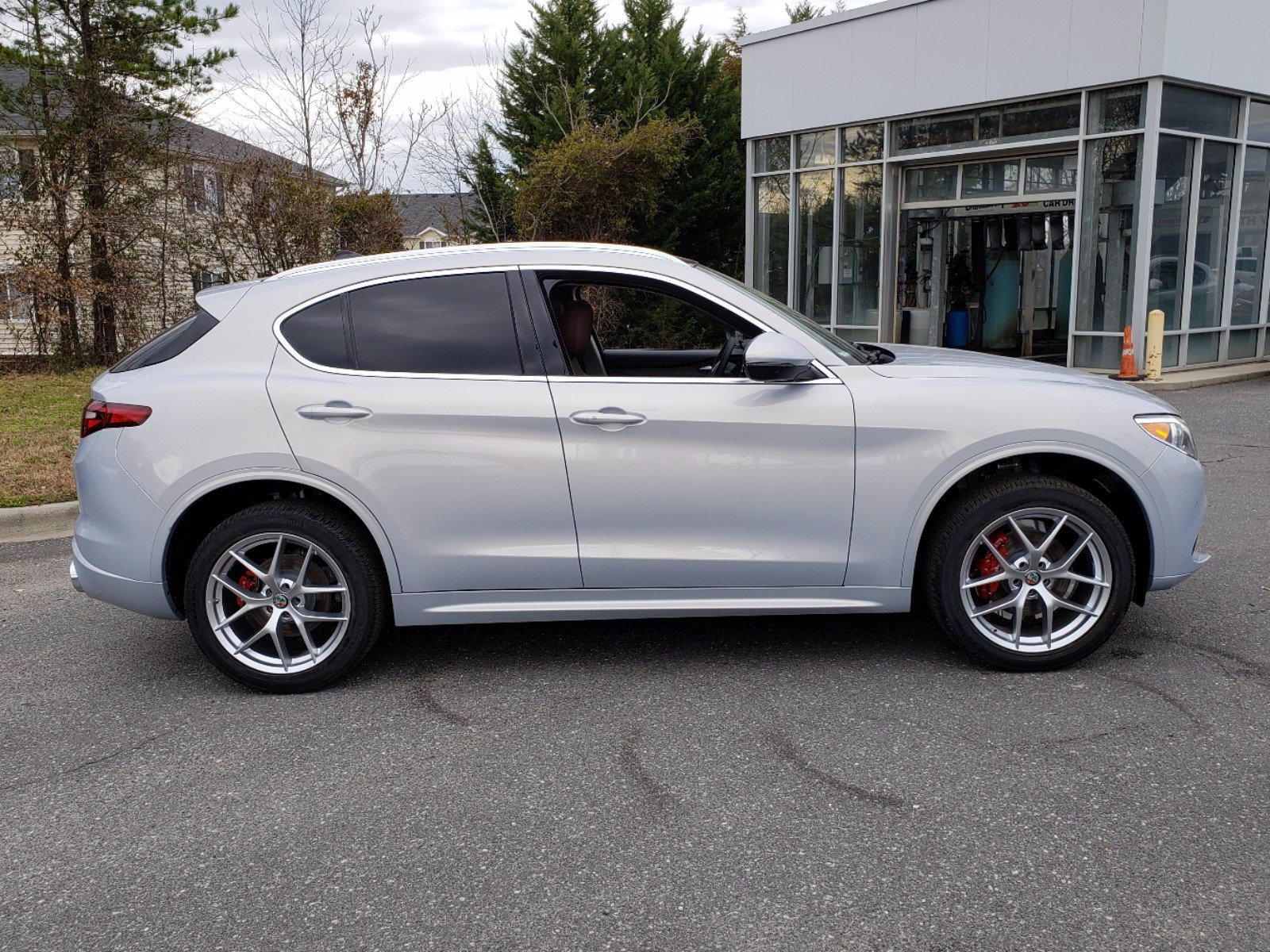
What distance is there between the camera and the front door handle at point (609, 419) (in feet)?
14.0

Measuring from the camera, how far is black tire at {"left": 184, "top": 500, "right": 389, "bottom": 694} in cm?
427

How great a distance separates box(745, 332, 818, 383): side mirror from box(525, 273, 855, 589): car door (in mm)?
43

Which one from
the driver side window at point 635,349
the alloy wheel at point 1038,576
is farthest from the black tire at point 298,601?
the alloy wheel at point 1038,576

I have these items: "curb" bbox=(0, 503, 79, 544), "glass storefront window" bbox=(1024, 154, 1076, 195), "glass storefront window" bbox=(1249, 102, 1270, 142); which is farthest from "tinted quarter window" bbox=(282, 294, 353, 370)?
"glass storefront window" bbox=(1249, 102, 1270, 142)

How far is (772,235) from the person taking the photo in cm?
2089

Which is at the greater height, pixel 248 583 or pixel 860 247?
pixel 860 247

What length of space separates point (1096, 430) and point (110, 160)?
17.6 meters

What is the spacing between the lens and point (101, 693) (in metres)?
4.49

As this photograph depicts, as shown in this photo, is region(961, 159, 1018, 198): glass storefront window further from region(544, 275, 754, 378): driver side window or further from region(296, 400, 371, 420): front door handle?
region(296, 400, 371, 420): front door handle

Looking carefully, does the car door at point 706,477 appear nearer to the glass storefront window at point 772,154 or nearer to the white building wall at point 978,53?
the white building wall at point 978,53

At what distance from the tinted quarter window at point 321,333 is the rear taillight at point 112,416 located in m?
0.62

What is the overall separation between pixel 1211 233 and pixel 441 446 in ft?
50.4

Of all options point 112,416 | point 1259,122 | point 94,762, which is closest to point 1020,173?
point 1259,122

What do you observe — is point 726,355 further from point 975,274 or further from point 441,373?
point 975,274
